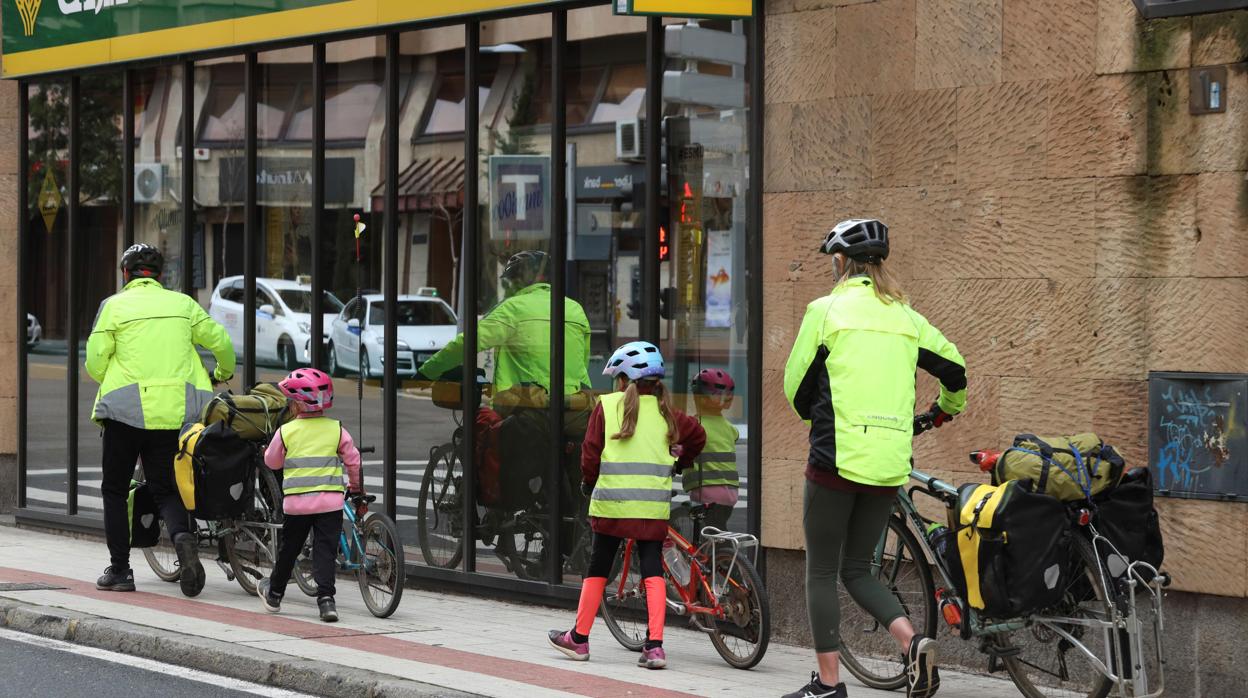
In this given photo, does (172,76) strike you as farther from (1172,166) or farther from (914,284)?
(1172,166)

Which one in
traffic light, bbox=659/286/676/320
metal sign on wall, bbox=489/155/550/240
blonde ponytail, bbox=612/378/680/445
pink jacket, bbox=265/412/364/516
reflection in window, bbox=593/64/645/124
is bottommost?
pink jacket, bbox=265/412/364/516

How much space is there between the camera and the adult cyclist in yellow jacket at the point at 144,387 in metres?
Answer: 10.0

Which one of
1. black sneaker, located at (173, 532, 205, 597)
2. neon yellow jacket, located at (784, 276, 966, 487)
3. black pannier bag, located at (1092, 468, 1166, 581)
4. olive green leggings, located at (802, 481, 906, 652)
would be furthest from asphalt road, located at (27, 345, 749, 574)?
black pannier bag, located at (1092, 468, 1166, 581)

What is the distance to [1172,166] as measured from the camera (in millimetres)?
7305

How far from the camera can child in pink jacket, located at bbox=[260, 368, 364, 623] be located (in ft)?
29.6

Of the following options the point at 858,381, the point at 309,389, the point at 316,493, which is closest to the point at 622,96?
the point at 309,389

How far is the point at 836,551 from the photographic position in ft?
22.1

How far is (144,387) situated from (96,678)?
8.70 ft

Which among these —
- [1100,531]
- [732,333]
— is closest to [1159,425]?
[1100,531]

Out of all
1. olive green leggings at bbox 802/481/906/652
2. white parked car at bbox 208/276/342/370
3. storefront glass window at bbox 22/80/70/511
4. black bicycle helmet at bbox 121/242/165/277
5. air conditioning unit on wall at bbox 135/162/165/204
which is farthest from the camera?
storefront glass window at bbox 22/80/70/511

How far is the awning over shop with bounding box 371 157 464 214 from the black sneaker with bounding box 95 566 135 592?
2725 mm

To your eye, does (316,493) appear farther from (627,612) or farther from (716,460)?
(716,460)

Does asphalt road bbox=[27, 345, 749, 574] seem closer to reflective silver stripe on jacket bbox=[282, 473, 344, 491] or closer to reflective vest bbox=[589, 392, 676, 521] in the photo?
reflective vest bbox=[589, 392, 676, 521]

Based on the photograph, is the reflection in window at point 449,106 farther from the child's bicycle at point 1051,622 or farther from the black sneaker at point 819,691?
the black sneaker at point 819,691
